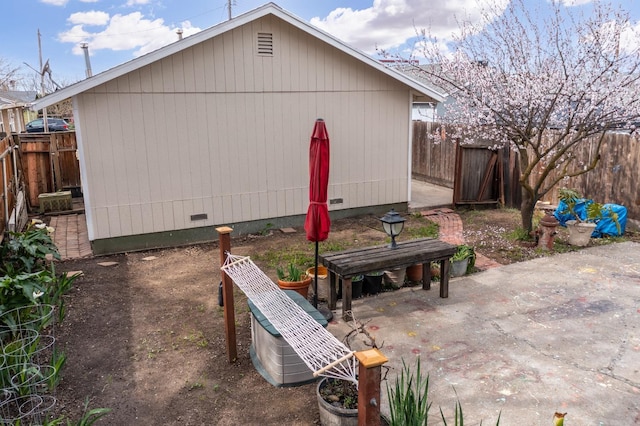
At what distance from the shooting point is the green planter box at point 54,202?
10.3 meters

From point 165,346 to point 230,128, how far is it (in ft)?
14.9

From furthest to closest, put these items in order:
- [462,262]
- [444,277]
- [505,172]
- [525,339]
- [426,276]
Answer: [505,172]
[462,262]
[426,276]
[444,277]
[525,339]

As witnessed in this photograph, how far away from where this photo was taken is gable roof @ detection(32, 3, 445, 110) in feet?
22.6

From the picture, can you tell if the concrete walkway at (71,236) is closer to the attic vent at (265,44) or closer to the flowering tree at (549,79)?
the attic vent at (265,44)

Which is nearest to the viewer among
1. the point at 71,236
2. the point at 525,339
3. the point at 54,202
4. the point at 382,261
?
the point at 525,339

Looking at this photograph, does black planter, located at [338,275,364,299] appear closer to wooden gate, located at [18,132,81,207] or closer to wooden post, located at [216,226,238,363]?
wooden post, located at [216,226,238,363]

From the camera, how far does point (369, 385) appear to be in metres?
2.31

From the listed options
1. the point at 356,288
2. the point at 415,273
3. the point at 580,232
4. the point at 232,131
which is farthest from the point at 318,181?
the point at 580,232

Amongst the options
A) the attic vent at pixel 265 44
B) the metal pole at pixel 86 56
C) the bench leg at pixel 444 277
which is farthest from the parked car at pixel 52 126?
the bench leg at pixel 444 277

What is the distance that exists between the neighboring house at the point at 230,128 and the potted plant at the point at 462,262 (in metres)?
3.49

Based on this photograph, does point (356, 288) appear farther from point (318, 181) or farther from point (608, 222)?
point (608, 222)

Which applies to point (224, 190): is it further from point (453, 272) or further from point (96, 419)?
point (96, 419)

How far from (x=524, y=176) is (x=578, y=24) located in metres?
2.99

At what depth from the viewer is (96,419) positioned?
11.3 feet
